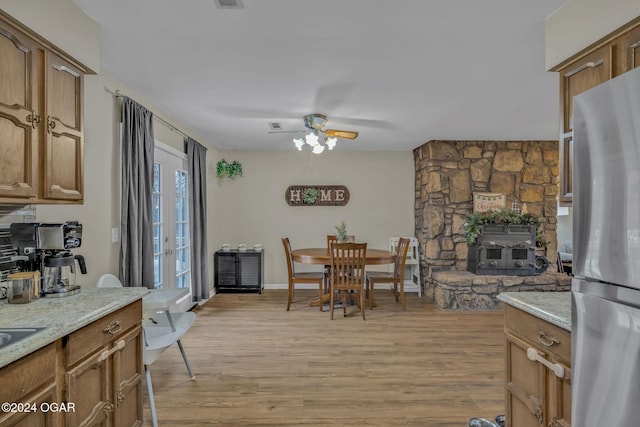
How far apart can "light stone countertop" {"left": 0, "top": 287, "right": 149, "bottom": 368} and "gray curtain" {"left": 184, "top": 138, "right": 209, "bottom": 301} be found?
106 inches

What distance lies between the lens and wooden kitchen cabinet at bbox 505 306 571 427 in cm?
137

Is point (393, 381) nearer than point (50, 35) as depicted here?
No

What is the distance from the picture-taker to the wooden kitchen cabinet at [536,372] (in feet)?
4.49

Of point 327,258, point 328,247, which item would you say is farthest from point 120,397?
point 328,247

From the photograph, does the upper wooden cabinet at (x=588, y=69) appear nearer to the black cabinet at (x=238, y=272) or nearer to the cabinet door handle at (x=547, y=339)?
the cabinet door handle at (x=547, y=339)

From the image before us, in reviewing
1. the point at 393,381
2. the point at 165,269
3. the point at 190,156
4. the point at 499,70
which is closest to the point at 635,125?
the point at 499,70

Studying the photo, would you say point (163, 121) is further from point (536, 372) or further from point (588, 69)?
point (536, 372)

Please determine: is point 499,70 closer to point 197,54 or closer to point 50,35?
point 197,54

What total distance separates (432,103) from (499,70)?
32.5 inches

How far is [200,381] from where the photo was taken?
2680 mm

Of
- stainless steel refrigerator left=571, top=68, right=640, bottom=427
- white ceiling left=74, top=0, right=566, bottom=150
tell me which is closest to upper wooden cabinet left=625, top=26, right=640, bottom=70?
white ceiling left=74, top=0, right=566, bottom=150

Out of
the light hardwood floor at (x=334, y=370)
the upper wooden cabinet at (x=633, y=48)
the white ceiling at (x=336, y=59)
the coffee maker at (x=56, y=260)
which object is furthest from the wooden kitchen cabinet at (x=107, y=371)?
the upper wooden cabinet at (x=633, y=48)

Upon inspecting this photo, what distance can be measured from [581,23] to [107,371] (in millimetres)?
2949

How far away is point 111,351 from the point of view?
163 cm
